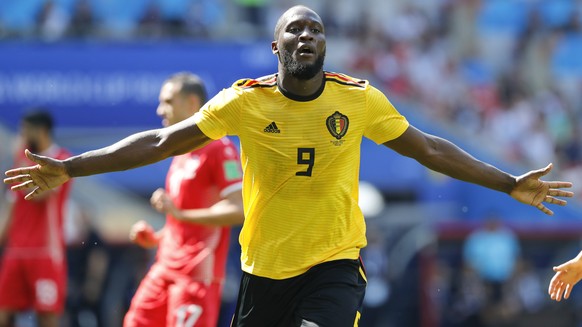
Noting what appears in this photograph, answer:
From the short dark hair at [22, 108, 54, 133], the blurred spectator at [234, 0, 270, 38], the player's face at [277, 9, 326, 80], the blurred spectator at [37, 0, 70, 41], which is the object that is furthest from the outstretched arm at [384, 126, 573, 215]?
the blurred spectator at [234, 0, 270, 38]

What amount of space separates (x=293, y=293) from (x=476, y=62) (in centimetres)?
1590

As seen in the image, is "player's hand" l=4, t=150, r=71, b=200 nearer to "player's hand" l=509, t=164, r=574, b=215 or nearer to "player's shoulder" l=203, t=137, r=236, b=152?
"player's shoulder" l=203, t=137, r=236, b=152

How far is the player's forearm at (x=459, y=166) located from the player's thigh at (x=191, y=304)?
217 cm

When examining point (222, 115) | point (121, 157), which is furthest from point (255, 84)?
point (121, 157)

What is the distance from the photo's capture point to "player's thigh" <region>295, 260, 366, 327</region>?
5.89 metres

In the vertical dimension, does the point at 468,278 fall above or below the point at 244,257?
below

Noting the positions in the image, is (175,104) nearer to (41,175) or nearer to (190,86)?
(190,86)

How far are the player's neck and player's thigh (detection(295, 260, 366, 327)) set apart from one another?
3.39 ft

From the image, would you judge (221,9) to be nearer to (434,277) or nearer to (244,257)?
Result: (434,277)

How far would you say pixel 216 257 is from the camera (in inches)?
307

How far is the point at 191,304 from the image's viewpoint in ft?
24.7

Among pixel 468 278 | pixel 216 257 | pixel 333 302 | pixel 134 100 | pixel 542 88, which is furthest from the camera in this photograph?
pixel 542 88

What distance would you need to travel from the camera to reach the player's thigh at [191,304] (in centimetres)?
746

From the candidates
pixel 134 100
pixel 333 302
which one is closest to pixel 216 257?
pixel 333 302
